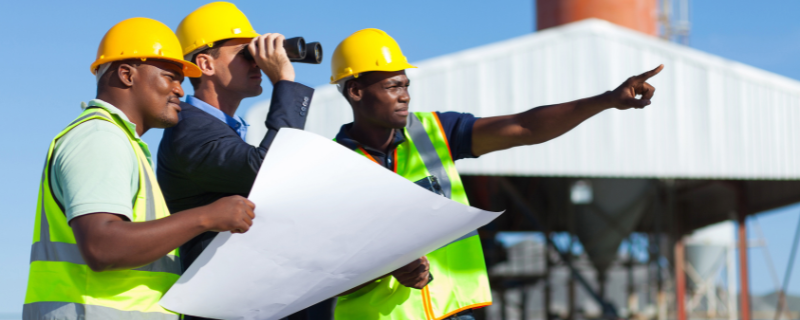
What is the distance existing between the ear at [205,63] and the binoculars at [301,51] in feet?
0.41

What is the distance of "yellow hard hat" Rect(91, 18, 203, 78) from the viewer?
1995mm

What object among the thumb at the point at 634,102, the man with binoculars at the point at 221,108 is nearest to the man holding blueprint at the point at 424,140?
the thumb at the point at 634,102

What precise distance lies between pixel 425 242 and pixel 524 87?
10516 millimetres

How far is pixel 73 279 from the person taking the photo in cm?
176

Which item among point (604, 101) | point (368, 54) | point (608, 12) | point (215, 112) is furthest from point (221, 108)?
point (608, 12)

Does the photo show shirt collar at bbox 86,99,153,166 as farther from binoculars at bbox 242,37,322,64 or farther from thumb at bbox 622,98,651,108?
thumb at bbox 622,98,651,108

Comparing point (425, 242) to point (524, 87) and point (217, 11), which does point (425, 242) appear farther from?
point (524, 87)

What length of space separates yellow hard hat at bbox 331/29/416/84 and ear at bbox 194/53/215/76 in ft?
2.31

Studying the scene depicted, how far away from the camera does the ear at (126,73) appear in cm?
199

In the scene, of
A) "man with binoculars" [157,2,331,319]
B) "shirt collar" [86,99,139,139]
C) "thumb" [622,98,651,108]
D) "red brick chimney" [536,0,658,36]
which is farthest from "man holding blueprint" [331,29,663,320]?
"red brick chimney" [536,0,658,36]

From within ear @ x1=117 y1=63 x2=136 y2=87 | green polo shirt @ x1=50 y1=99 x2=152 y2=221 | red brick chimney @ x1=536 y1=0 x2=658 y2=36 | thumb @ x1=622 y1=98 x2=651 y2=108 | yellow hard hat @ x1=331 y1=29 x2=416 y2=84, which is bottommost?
green polo shirt @ x1=50 y1=99 x2=152 y2=221

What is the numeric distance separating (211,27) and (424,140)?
36.1 inches

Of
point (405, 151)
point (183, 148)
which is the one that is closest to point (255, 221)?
point (183, 148)

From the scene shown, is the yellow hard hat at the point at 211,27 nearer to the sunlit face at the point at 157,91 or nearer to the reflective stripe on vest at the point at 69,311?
the sunlit face at the point at 157,91
